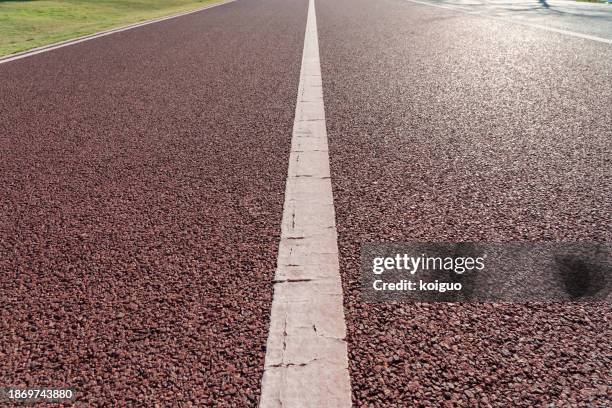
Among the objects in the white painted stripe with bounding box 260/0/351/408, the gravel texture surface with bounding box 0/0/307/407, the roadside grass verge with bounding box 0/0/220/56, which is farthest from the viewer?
the roadside grass verge with bounding box 0/0/220/56

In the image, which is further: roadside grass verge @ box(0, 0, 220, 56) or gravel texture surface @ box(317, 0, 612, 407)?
roadside grass verge @ box(0, 0, 220, 56)

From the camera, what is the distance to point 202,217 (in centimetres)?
231

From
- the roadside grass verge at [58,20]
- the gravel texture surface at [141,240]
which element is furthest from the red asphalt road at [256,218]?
the roadside grass verge at [58,20]

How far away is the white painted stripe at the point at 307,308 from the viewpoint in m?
1.34

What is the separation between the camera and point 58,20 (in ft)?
47.3

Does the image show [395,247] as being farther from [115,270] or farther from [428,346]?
[115,270]

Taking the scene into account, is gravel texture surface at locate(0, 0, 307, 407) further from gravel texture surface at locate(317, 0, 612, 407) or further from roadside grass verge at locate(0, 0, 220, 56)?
roadside grass verge at locate(0, 0, 220, 56)

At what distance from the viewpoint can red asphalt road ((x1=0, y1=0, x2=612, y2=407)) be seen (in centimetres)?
141

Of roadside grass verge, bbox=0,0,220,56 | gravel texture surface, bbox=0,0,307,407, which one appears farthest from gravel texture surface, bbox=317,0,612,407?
roadside grass verge, bbox=0,0,220,56

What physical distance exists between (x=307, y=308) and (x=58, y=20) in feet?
51.5

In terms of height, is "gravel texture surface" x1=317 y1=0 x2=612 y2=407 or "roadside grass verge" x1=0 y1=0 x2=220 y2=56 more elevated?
"roadside grass verge" x1=0 y1=0 x2=220 y2=56

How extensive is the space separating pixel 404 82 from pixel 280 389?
4190mm

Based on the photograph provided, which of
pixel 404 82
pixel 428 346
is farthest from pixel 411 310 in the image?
pixel 404 82

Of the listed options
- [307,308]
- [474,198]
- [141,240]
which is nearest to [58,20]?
[141,240]
